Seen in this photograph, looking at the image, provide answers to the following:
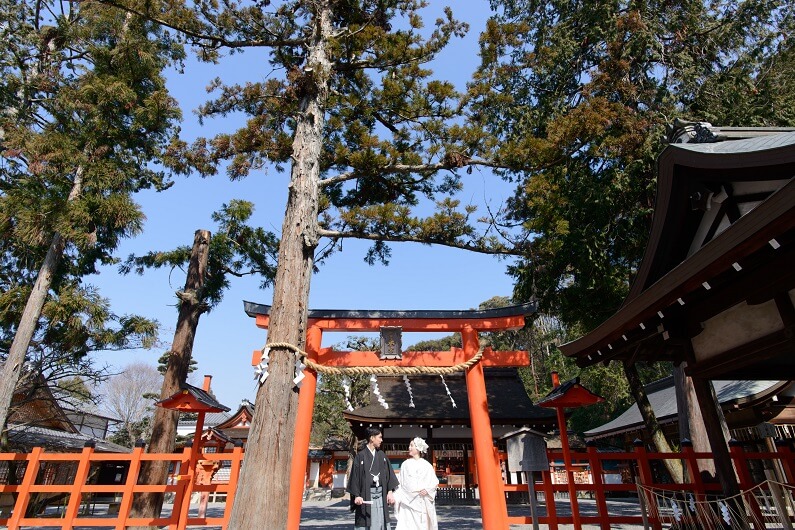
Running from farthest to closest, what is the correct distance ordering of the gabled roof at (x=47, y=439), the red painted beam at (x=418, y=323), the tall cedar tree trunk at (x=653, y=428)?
the gabled roof at (x=47, y=439) → the tall cedar tree trunk at (x=653, y=428) → the red painted beam at (x=418, y=323)

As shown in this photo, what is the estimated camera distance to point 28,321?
24.8ft

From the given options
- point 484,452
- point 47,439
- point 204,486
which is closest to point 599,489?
point 484,452

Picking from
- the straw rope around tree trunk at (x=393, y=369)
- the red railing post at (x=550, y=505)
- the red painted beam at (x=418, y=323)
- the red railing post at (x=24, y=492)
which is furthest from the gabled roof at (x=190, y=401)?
the red railing post at (x=550, y=505)

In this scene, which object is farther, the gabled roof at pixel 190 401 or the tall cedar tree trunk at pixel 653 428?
the tall cedar tree trunk at pixel 653 428

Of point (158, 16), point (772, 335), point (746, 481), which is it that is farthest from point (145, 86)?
point (746, 481)

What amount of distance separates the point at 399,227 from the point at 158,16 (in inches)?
177

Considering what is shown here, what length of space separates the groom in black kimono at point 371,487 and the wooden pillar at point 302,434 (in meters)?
1.60

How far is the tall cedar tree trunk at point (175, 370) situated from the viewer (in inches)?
262

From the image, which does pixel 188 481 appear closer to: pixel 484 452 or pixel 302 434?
pixel 302 434

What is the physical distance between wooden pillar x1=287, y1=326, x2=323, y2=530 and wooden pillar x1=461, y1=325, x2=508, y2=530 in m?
2.75

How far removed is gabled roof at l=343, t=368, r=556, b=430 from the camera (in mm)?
13523

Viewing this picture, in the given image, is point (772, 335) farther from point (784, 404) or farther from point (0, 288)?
point (0, 288)

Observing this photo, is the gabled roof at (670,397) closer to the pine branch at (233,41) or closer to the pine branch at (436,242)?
the pine branch at (436,242)

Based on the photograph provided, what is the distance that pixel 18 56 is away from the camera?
977 centimetres
